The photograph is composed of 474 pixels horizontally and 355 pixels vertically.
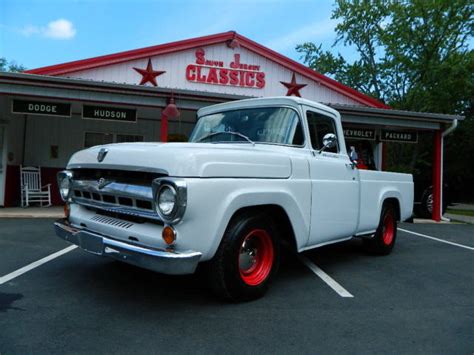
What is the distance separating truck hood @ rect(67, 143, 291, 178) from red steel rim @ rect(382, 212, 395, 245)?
2.92m

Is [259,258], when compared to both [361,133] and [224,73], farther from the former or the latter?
[224,73]

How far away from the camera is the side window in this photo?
175 inches

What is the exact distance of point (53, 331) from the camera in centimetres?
287

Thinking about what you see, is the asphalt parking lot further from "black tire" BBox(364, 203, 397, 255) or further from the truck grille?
the truck grille

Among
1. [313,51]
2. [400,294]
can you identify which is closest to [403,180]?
[400,294]

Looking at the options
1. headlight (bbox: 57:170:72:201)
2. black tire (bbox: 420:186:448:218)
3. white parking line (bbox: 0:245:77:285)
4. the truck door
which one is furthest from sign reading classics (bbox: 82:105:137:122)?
black tire (bbox: 420:186:448:218)

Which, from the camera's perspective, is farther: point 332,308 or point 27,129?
point 27,129

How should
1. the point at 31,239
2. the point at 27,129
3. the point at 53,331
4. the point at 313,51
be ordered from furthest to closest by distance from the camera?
1. the point at 313,51
2. the point at 27,129
3. the point at 31,239
4. the point at 53,331

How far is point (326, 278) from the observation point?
455 centimetres

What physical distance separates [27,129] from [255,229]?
420 inches

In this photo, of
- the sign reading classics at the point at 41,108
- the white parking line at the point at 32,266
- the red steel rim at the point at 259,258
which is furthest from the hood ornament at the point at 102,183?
the sign reading classics at the point at 41,108

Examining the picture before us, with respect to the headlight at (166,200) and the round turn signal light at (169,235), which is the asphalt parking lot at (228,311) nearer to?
the round turn signal light at (169,235)

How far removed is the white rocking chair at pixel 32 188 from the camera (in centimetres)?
1088

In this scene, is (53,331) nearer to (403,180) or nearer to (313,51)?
(403,180)
